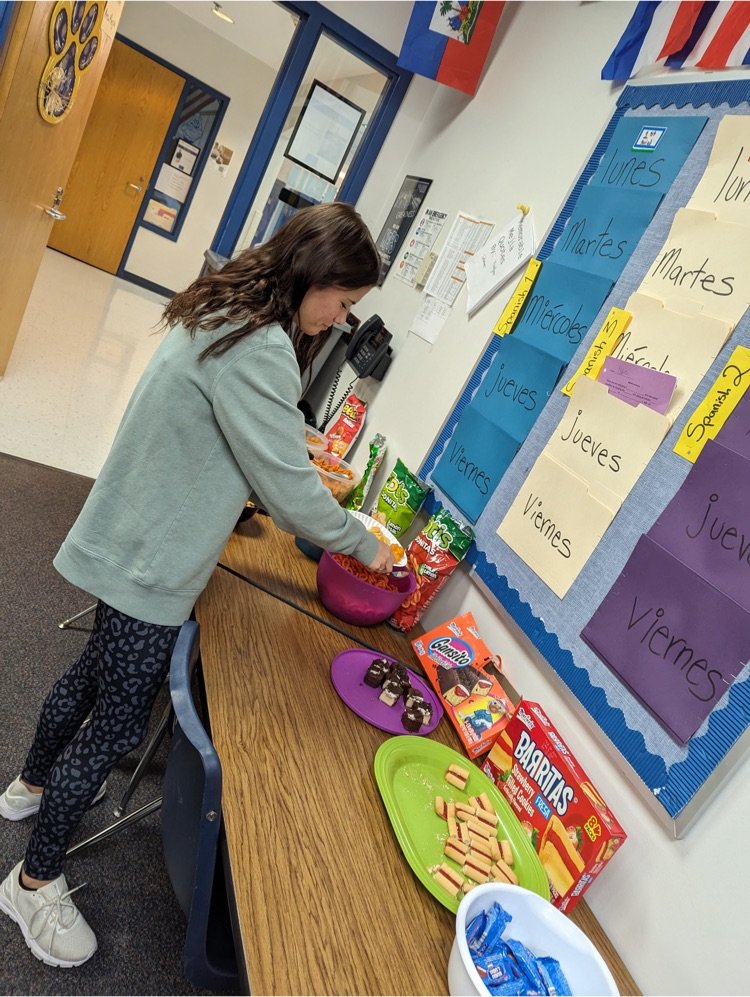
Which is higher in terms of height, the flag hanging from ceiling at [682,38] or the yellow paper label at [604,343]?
the flag hanging from ceiling at [682,38]

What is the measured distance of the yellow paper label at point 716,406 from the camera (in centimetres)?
98

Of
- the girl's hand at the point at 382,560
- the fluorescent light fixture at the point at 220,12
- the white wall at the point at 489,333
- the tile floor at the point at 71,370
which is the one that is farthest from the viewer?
the fluorescent light fixture at the point at 220,12

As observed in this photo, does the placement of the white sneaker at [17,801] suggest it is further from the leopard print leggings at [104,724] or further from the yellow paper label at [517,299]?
the yellow paper label at [517,299]

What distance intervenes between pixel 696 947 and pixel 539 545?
0.68 meters

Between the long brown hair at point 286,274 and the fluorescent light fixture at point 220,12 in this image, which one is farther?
the fluorescent light fixture at point 220,12

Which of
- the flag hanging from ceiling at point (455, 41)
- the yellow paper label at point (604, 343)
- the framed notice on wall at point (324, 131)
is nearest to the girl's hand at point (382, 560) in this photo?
the yellow paper label at point (604, 343)

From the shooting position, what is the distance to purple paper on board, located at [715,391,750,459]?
3.13 feet

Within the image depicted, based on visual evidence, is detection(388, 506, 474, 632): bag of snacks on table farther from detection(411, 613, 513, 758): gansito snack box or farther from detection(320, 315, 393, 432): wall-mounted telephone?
detection(320, 315, 393, 432): wall-mounted telephone

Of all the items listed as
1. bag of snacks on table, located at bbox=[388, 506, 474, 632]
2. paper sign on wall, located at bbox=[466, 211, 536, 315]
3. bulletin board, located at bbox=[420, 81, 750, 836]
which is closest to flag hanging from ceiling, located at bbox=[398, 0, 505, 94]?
paper sign on wall, located at bbox=[466, 211, 536, 315]

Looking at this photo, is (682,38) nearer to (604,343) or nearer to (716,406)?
(604,343)

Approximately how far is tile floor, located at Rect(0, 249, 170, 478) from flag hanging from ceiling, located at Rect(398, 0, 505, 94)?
1.48 metres

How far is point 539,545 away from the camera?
1298 mm

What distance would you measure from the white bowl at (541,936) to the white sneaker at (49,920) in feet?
2.74

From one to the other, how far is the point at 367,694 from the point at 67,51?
300 centimetres
